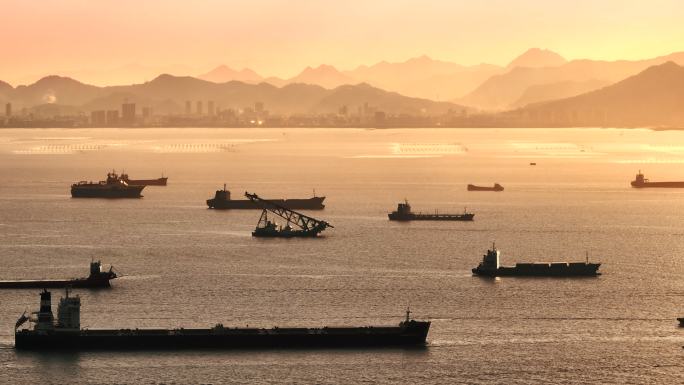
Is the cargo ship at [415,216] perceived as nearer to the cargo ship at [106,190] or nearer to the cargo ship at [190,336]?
the cargo ship at [106,190]

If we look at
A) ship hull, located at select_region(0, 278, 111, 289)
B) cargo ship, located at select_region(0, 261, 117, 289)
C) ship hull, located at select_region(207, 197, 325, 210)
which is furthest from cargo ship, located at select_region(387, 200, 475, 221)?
ship hull, located at select_region(0, 278, 111, 289)

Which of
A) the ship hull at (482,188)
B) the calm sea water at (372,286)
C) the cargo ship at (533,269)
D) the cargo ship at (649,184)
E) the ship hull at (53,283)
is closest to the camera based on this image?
the calm sea water at (372,286)

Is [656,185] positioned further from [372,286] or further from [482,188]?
[372,286]

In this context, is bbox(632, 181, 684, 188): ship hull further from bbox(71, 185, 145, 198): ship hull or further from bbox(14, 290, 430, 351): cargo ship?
bbox(14, 290, 430, 351): cargo ship

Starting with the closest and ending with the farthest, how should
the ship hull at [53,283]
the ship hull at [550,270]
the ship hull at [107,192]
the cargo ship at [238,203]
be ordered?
the ship hull at [53,283], the ship hull at [550,270], the cargo ship at [238,203], the ship hull at [107,192]

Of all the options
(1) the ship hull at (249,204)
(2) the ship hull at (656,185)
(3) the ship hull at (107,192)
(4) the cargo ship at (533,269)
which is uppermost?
(2) the ship hull at (656,185)

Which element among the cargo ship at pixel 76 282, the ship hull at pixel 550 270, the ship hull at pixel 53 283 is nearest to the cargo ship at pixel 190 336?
the ship hull at pixel 53 283
